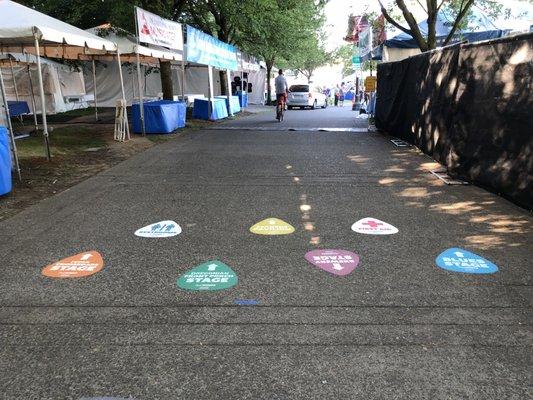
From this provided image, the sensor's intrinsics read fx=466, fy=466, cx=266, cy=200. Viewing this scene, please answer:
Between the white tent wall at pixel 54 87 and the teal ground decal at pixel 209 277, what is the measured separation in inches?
738

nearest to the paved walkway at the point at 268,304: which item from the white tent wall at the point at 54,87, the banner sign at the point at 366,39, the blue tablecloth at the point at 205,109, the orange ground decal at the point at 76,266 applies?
the orange ground decal at the point at 76,266

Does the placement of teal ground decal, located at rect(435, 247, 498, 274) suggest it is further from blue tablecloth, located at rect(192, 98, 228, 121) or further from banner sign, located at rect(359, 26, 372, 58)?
banner sign, located at rect(359, 26, 372, 58)

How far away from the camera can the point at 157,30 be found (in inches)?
556

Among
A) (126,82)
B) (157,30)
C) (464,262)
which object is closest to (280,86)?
(157,30)

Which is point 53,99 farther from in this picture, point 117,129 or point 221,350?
point 221,350

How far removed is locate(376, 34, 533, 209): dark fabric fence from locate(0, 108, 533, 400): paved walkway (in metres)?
0.48

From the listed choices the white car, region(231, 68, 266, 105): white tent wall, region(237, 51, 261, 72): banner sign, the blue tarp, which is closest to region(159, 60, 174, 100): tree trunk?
region(237, 51, 261, 72): banner sign

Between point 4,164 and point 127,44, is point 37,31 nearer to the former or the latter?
point 4,164

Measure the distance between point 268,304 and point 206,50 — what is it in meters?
16.1

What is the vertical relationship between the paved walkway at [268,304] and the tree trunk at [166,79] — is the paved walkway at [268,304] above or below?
below

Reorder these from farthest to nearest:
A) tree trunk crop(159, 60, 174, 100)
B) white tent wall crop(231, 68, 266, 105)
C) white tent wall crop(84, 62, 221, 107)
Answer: white tent wall crop(231, 68, 266, 105) < white tent wall crop(84, 62, 221, 107) < tree trunk crop(159, 60, 174, 100)

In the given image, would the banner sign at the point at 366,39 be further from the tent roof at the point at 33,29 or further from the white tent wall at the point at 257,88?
the white tent wall at the point at 257,88

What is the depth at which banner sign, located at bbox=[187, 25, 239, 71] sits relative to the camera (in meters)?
16.5

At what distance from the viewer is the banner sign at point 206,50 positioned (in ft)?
54.0
